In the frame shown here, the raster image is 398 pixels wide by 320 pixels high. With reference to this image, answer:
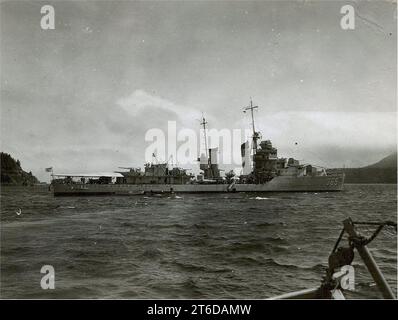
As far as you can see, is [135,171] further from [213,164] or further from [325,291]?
[325,291]

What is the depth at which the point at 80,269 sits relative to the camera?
11.1m

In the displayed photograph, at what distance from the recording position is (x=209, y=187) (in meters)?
62.1

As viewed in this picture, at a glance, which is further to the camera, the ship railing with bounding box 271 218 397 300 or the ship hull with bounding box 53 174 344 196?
the ship hull with bounding box 53 174 344 196

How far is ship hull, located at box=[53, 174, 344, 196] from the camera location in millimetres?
59562

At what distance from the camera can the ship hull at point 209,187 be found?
59562mm

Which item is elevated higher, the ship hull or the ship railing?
the ship railing

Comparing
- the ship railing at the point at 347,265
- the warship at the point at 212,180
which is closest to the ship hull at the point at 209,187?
the warship at the point at 212,180

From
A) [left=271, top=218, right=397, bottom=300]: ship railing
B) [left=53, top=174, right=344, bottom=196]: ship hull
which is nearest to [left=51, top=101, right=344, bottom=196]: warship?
[left=53, top=174, right=344, bottom=196]: ship hull

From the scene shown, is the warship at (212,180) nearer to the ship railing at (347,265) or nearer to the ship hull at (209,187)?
the ship hull at (209,187)

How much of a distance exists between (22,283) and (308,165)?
60723mm

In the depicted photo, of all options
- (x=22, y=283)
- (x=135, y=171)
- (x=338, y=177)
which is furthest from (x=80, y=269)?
(x=338, y=177)

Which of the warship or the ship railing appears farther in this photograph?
the warship

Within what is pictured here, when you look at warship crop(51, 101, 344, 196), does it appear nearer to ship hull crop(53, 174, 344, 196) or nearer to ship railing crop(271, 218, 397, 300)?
ship hull crop(53, 174, 344, 196)
